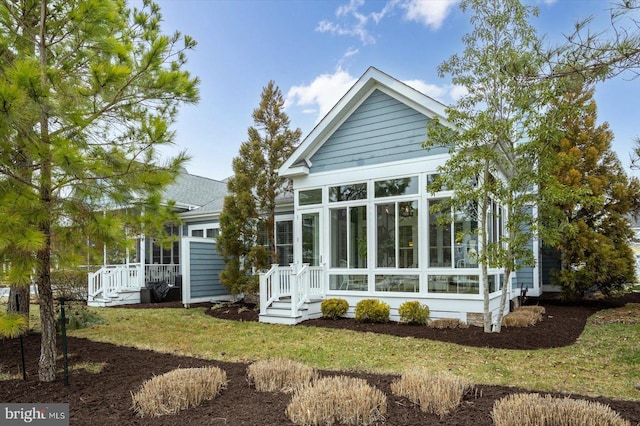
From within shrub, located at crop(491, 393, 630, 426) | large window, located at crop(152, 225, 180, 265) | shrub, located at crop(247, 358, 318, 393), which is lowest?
shrub, located at crop(247, 358, 318, 393)

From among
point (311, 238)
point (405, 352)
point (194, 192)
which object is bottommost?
point (405, 352)

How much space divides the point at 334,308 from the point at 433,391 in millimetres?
6128

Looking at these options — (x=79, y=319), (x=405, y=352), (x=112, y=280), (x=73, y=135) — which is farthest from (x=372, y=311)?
(x=112, y=280)

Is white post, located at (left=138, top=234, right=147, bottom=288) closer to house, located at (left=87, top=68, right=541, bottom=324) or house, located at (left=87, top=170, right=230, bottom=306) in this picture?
house, located at (left=87, top=170, right=230, bottom=306)

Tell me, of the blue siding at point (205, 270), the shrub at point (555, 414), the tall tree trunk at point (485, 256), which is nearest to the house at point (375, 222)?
the tall tree trunk at point (485, 256)

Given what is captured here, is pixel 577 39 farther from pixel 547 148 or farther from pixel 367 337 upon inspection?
pixel 367 337

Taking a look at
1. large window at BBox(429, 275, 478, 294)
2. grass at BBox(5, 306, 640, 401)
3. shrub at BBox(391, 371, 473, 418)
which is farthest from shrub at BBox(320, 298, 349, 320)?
shrub at BBox(391, 371, 473, 418)

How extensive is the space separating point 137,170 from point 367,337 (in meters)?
5.00

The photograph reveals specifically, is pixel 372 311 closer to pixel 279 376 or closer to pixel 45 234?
pixel 279 376

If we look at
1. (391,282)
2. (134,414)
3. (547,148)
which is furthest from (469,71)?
(134,414)

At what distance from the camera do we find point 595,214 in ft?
42.0

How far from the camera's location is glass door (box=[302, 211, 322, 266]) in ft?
33.6

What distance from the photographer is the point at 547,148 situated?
7066 millimetres

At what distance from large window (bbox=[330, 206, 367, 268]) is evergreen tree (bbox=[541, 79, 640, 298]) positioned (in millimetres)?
5870
